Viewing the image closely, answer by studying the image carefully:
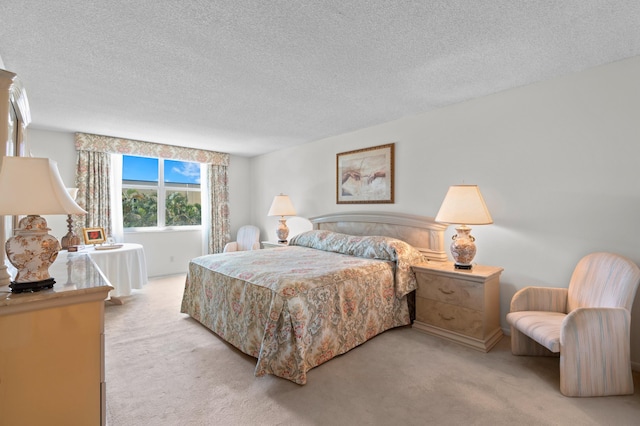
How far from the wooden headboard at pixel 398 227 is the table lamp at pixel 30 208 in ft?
10.3

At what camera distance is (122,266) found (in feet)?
12.1

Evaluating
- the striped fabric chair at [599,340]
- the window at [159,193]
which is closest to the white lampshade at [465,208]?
the striped fabric chair at [599,340]

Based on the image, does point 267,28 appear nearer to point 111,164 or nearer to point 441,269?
point 441,269

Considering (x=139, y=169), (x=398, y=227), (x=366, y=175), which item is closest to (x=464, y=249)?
(x=398, y=227)

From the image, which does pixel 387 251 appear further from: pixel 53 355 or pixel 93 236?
pixel 93 236

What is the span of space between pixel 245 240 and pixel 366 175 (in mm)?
2867

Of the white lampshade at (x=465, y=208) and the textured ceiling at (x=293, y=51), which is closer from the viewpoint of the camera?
the textured ceiling at (x=293, y=51)

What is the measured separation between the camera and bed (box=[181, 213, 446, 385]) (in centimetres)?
214

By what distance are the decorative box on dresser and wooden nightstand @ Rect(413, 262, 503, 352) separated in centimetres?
259

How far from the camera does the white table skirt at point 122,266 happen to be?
354cm

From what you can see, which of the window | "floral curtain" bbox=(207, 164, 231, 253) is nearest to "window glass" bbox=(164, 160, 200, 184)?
the window

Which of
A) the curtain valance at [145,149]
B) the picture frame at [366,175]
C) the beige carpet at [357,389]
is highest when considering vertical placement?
the curtain valance at [145,149]

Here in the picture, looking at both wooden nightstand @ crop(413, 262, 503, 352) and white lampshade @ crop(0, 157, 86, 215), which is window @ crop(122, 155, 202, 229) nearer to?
white lampshade @ crop(0, 157, 86, 215)

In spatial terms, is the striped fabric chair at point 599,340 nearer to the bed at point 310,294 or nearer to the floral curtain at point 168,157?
the bed at point 310,294
